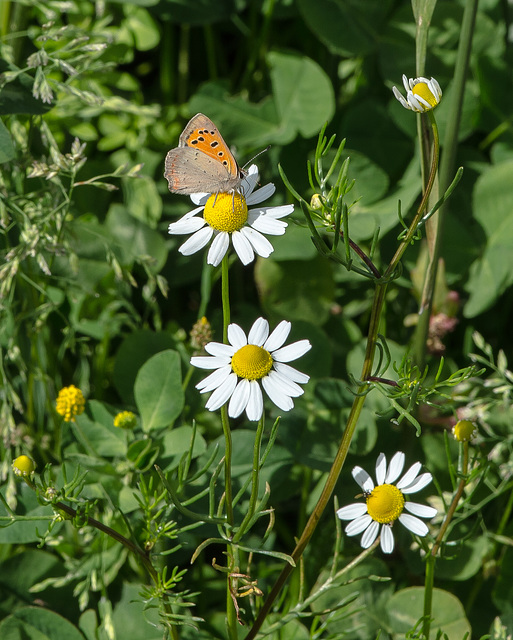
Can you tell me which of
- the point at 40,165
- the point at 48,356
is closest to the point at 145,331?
the point at 48,356

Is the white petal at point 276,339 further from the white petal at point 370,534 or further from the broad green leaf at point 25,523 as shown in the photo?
the broad green leaf at point 25,523

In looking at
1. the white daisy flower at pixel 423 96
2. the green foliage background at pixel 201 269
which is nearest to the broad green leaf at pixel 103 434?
the green foliage background at pixel 201 269

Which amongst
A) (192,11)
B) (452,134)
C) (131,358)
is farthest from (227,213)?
(192,11)

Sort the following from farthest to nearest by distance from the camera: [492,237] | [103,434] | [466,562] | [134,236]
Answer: [492,237] < [134,236] < [466,562] < [103,434]

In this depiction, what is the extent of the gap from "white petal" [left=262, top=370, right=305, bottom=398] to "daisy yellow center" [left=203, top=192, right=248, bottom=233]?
0.20m

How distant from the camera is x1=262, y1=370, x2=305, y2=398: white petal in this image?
2.91ft

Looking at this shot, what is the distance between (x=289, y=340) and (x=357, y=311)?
1.15ft

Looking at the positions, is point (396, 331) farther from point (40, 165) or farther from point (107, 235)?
point (40, 165)

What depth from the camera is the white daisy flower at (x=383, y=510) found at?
3.38 ft

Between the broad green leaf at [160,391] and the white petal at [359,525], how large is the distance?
0.40 meters

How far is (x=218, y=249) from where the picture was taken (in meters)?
0.96

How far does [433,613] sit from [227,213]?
858 mm

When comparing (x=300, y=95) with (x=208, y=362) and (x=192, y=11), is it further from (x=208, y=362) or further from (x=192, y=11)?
(x=208, y=362)

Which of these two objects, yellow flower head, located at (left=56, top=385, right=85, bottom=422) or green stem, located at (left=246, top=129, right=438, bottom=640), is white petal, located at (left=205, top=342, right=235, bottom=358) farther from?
yellow flower head, located at (left=56, top=385, right=85, bottom=422)
